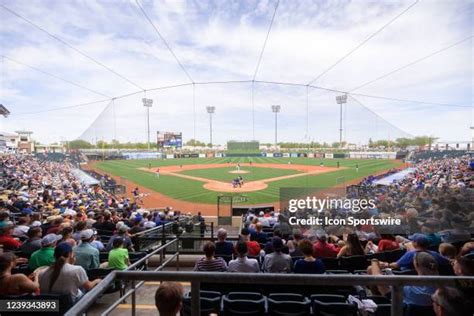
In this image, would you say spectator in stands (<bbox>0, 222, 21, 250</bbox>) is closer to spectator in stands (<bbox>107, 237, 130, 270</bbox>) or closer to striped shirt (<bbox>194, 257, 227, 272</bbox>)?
spectator in stands (<bbox>107, 237, 130, 270</bbox>)

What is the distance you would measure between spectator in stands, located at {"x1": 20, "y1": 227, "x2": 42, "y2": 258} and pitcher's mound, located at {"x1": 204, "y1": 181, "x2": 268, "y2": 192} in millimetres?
21257

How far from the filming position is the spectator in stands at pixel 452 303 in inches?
86.9

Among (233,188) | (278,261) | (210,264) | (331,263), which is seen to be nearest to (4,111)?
(233,188)

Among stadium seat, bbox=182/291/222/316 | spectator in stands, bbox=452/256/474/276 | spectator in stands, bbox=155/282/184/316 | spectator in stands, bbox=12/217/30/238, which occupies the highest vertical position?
spectator in stands, bbox=155/282/184/316

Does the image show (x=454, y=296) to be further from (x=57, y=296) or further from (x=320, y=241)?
(x=57, y=296)

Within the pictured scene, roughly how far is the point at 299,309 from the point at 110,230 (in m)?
7.14

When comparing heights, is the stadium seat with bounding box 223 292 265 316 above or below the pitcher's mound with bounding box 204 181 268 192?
above

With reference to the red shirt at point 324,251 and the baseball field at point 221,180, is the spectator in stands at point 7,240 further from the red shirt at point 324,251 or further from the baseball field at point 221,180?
the baseball field at point 221,180

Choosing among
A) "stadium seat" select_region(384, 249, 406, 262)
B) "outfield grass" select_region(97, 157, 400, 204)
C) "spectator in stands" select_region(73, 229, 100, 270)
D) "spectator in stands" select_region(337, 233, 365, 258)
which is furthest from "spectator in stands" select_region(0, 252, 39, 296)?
"outfield grass" select_region(97, 157, 400, 204)

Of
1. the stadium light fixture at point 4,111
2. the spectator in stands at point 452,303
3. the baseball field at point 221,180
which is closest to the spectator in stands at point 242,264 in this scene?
the spectator in stands at point 452,303

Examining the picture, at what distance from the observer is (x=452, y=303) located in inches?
89.1

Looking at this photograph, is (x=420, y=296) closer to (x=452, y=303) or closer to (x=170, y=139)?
(x=452, y=303)

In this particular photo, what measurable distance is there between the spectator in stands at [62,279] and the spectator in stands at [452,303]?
4136 millimetres

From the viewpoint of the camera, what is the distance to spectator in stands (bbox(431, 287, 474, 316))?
2.21 meters
